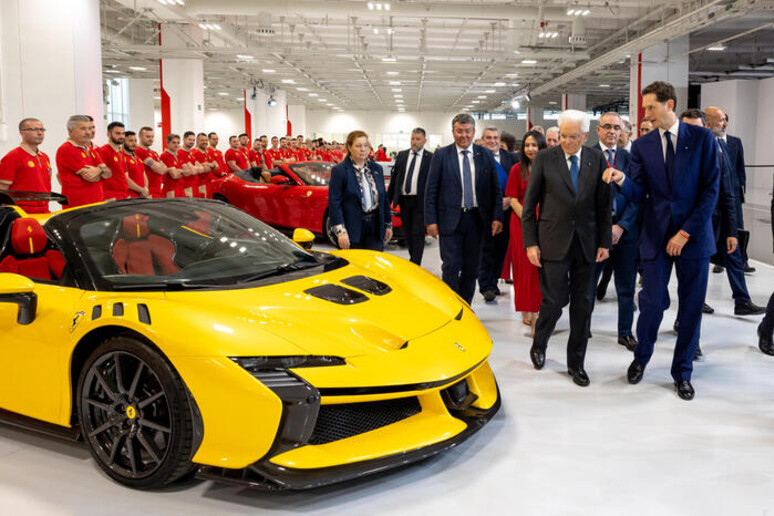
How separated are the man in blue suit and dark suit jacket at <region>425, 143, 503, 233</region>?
1327 mm

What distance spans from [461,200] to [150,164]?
20.6 ft

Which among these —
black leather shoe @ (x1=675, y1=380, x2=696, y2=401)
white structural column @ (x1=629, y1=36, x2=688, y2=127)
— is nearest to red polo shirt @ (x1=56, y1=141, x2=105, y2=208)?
black leather shoe @ (x1=675, y1=380, x2=696, y2=401)

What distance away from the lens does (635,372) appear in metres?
4.07

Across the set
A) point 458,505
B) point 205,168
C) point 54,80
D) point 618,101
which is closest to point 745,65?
point 618,101

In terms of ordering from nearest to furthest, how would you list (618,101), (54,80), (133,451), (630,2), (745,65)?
(133,451) → (54,80) → (630,2) → (745,65) → (618,101)

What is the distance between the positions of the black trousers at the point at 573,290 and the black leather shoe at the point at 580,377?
0.9 inches

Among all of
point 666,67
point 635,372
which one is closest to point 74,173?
point 635,372

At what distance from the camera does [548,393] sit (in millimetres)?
3881

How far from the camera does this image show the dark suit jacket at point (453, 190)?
511 centimetres

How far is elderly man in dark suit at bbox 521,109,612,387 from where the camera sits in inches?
156

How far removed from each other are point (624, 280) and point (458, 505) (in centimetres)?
292

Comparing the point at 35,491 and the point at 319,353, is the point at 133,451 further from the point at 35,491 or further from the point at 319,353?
the point at 319,353

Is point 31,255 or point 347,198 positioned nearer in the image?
point 31,255

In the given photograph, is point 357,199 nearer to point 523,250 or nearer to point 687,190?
point 523,250
